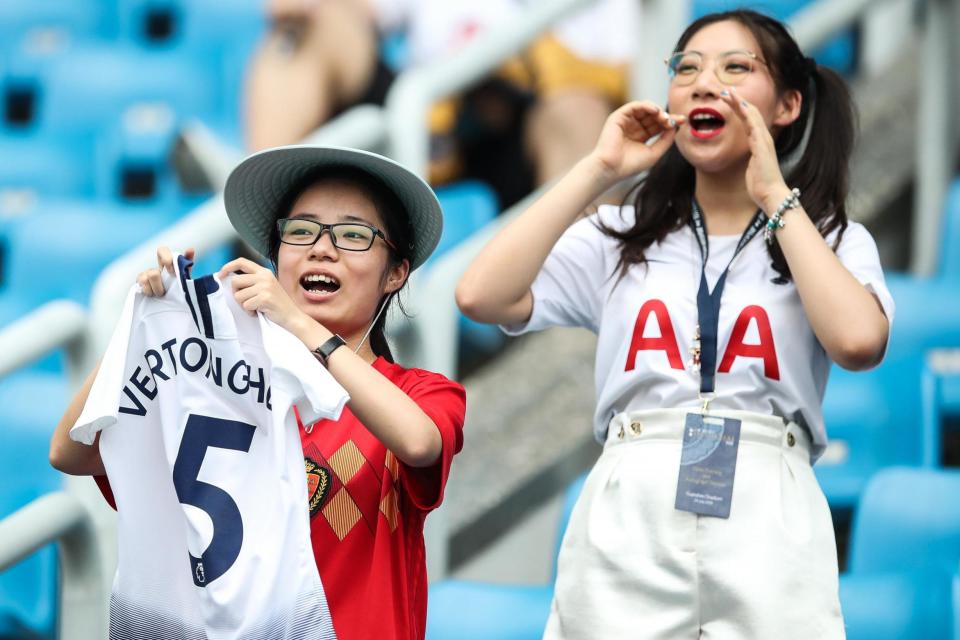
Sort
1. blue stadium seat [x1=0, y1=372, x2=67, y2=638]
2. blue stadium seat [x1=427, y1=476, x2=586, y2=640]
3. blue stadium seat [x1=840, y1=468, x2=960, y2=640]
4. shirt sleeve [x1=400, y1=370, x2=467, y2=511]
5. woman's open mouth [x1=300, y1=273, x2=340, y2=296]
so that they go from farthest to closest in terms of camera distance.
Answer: blue stadium seat [x1=0, y1=372, x2=67, y2=638] < blue stadium seat [x1=427, y1=476, x2=586, y2=640] < blue stadium seat [x1=840, y1=468, x2=960, y2=640] < woman's open mouth [x1=300, y1=273, x2=340, y2=296] < shirt sleeve [x1=400, y1=370, x2=467, y2=511]

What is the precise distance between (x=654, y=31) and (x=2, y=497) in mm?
2021

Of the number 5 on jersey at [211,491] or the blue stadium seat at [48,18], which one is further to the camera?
the blue stadium seat at [48,18]

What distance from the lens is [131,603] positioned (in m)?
2.15

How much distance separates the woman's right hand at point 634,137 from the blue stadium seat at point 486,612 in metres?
0.80

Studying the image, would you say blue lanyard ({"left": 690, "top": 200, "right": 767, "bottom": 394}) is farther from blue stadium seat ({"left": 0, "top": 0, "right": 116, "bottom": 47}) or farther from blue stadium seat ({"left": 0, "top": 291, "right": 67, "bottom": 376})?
blue stadium seat ({"left": 0, "top": 0, "right": 116, "bottom": 47})

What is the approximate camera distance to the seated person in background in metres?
4.80

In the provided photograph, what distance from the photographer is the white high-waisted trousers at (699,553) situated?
2.21m

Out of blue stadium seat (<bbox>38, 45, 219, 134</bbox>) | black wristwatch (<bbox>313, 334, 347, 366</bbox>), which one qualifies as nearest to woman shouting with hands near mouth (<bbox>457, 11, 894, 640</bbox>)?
black wristwatch (<bbox>313, 334, 347, 366</bbox>)

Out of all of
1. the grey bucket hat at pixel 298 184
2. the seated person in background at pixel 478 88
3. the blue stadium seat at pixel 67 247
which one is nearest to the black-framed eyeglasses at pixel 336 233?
the grey bucket hat at pixel 298 184

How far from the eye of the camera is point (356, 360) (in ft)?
7.06

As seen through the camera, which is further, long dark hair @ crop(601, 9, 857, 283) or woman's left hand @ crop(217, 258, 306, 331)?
long dark hair @ crop(601, 9, 857, 283)

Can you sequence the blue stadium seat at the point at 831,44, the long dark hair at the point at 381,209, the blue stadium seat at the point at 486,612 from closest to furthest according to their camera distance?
the long dark hair at the point at 381,209
the blue stadium seat at the point at 486,612
the blue stadium seat at the point at 831,44

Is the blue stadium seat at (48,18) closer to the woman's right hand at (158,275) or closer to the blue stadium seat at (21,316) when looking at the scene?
the blue stadium seat at (21,316)

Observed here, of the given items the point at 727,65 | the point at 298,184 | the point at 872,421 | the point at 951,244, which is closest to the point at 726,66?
the point at 727,65
